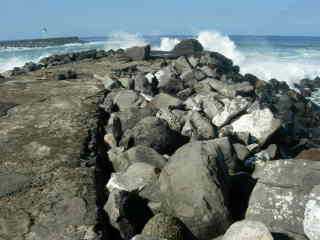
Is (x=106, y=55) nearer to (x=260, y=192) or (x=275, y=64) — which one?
(x=275, y=64)

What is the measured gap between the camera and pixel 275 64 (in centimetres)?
2380

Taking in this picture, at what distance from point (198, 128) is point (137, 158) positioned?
141cm

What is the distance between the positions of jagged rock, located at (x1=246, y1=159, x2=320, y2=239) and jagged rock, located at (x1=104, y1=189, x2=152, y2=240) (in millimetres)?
910

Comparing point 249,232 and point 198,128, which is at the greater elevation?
point 249,232

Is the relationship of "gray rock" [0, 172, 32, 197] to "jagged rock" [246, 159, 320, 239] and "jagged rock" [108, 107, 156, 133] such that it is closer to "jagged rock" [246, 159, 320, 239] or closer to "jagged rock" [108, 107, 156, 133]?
"jagged rock" [108, 107, 156, 133]

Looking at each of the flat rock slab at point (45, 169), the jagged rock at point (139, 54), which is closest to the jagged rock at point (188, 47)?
the jagged rock at point (139, 54)

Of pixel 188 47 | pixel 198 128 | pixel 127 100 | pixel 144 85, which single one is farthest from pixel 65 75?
pixel 188 47

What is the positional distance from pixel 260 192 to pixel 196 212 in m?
0.74

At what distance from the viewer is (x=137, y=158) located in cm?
522

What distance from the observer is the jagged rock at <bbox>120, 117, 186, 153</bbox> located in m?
5.75

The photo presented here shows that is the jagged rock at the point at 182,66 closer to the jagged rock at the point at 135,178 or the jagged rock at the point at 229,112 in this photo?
the jagged rock at the point at 229,112

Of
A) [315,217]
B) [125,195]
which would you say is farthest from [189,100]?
Result: [315,217]

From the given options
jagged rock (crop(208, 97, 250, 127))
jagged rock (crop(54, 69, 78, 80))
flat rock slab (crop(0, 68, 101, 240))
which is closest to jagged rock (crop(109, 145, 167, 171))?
flat rock slab (crop(0, 68, 101, 240))

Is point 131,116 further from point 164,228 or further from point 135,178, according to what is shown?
point 164,228
